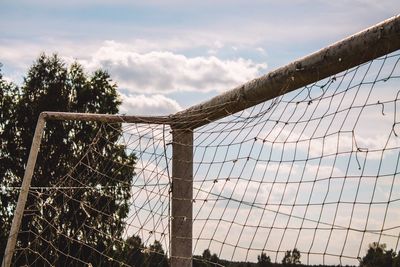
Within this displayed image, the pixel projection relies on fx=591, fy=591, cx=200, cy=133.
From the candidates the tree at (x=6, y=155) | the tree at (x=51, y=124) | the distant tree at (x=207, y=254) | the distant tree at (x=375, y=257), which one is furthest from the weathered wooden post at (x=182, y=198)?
the tree at (x=6, y=155)

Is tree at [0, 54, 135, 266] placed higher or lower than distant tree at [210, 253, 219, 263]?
higher

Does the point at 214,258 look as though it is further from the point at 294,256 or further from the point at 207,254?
the point at 294,256

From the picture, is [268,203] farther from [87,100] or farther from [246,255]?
[87,100]

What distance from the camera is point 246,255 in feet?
13.1

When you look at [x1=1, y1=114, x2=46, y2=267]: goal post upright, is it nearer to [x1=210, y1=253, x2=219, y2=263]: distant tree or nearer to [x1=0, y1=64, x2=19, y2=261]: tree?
[x1=210, y1=253, x2=219, y2=263]: distant tree

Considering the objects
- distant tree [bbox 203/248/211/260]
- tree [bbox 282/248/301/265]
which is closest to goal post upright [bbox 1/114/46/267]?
distant tree [bbox 203/248/211/260]

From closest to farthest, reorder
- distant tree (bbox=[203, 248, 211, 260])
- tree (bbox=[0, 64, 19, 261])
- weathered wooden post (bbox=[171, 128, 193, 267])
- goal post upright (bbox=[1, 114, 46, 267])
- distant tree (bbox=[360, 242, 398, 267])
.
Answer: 1. distant tree (bbox=[360, 242, 398, 267])
2. weathered wooden post (bbox=[171, 128, 193, 267])
3. distant tree (bbox=[203, 248, 211, 260])
4. goal post upright (bbox=[1, 114, 46, 267])
5. tree (bbox=[0, 64, 19, 261])

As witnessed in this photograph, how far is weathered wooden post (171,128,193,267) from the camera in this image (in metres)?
4.27

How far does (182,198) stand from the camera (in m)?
4.41

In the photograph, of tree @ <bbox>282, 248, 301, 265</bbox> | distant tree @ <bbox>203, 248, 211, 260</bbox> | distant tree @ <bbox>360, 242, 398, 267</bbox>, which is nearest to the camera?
distant tree @ <bbox>360, 242, 398, 267</bbox>

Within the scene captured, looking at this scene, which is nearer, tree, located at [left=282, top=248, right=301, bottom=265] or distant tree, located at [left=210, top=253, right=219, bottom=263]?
tree, located at [left=282, top=248, right=301, bottom=265]

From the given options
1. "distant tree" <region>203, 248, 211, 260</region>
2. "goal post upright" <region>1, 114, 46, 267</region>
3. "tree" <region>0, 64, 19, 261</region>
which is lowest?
"distant tree" <region>203, 248, 211, 260</region>

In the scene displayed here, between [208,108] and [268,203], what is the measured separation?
2.71 ft

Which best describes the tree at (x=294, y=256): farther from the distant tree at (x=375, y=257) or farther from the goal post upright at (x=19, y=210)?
the goal post upright at (x=19, y=210)
